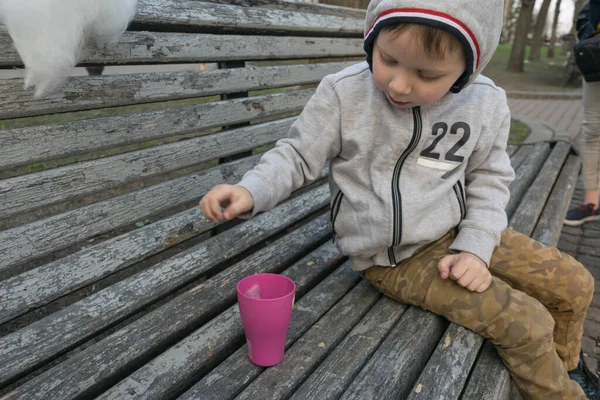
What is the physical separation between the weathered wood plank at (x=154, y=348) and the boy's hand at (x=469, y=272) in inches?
14.0

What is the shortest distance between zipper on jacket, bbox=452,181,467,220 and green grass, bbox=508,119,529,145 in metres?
3.01

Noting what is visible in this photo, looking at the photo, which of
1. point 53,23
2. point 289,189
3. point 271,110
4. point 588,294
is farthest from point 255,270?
point 588,294

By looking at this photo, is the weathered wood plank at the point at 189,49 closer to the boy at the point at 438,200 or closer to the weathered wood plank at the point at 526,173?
the boy at the point at 438,200

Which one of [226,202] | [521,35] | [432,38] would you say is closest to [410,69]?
[432,38]

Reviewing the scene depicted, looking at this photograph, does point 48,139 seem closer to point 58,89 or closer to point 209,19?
point 58,89

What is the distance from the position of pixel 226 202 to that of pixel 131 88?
1.54 feet

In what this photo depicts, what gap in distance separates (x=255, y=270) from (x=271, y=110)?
741 millimetres

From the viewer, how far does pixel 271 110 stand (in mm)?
2207

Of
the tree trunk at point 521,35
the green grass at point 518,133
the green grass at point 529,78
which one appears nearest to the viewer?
the green grass at point 518,133

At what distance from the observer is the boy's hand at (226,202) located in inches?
52.3

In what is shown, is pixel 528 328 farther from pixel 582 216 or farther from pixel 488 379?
pixel 582 216

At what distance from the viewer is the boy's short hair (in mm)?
1311

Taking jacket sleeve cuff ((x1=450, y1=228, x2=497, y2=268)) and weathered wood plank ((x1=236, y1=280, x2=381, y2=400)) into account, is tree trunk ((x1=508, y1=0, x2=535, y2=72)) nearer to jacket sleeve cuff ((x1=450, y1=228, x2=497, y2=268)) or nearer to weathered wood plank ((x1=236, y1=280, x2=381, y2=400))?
jacket sleeve cuff ((x1=450, y1=228, x2=497, y2=268))

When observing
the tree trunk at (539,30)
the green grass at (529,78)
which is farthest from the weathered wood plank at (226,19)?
the tree trunk at (539,30)
